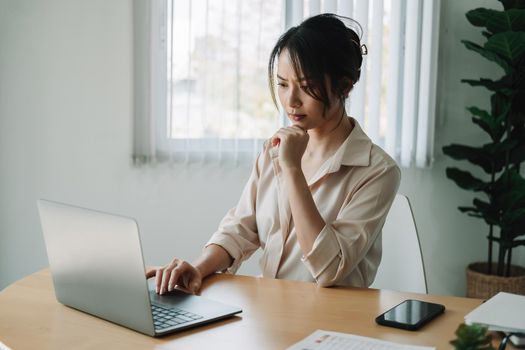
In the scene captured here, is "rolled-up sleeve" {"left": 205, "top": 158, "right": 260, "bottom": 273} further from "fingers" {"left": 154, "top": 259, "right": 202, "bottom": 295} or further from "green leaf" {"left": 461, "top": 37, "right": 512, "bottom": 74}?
"green leaf" {"left": 461, "top": 37, "right": 512, "bottom": 74}

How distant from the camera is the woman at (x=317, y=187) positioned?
1477 millimetres

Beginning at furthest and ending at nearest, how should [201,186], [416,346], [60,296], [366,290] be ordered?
[201,186] → [366,290] → [60,296] → [416,346]

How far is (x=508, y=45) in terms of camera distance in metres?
2.67

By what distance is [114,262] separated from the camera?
3.62 feet

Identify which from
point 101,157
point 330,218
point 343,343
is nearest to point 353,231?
point 330,218

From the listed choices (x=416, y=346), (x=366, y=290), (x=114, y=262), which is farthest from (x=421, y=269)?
(x=114, y=262)

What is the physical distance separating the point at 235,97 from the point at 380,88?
68 cm

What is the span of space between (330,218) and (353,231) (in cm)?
13

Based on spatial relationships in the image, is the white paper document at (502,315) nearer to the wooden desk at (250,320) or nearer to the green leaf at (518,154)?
the wooden desk at (250,320)

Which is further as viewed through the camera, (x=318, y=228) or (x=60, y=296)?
(x=318, y=228)

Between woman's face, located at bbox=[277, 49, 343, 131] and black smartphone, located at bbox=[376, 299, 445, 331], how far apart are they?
20.9 inches

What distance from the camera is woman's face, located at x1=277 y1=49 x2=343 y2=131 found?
1598 millimetres

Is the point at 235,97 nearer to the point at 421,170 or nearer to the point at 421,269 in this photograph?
the point at 421,170

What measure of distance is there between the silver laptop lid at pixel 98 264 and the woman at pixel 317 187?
244 millimetres
